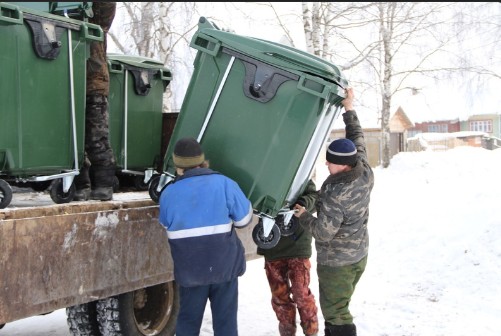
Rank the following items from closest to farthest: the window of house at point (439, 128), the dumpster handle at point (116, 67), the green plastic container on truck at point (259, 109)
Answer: the green plastic container on truck at point (259, 109) < the dumpster handle at point (116, 67) < the window of house at point (439, 128)

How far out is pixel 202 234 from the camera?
3.21 m

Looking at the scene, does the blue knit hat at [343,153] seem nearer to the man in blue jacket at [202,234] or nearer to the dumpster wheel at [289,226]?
the dumpster wheel at [289,226]

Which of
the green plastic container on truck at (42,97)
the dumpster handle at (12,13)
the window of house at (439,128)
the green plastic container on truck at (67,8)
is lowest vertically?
the green plastic container on truck at (42,97)

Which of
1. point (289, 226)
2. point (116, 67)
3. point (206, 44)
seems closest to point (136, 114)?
point (116, 67)

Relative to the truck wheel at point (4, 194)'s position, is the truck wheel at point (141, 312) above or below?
below

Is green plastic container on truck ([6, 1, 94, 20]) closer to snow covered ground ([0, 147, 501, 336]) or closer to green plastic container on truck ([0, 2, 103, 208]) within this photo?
green plastic container on truck ([0, 2, 103, 208])

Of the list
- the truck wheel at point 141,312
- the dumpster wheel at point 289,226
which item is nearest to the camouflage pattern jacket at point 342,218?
the dumpster wheel at point 289,226

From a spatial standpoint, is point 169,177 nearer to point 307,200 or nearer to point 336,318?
point 307,200

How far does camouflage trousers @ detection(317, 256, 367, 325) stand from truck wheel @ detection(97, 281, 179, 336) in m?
1.32

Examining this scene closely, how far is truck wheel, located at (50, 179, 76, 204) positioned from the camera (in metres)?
3.77

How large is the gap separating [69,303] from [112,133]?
2112 millimetres

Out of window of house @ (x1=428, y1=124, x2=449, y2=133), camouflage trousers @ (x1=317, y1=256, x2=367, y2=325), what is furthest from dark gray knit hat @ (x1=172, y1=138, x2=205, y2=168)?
window of house @ (x1=428, y1=124, x2=449, y2=133)

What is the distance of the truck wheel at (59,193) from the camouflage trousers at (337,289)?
176 cm

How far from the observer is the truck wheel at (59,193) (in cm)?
377
